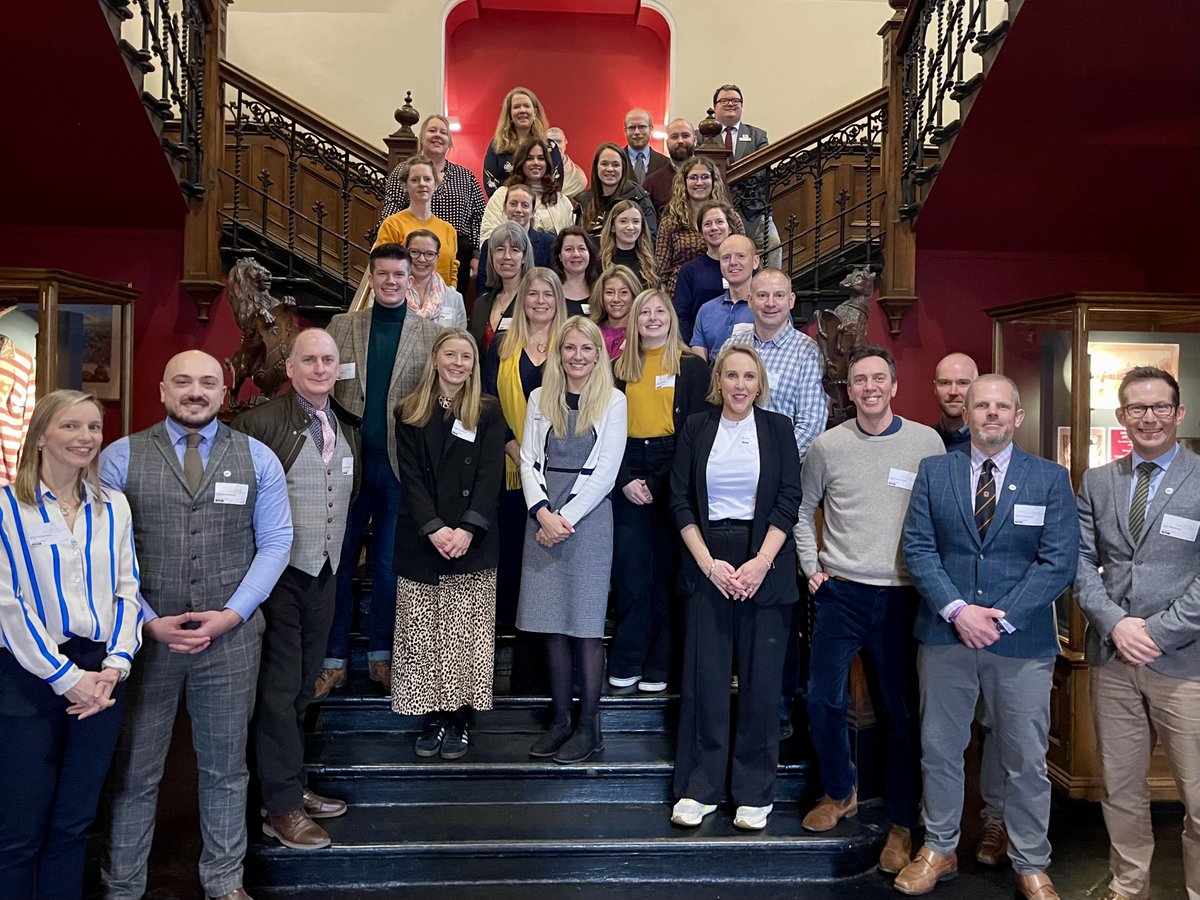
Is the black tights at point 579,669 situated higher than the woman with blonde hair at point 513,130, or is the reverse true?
the woman with blonde hair at point 513,130

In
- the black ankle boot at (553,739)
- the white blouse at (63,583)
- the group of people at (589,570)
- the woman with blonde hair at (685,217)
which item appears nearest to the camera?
the white blouse at (63,583)

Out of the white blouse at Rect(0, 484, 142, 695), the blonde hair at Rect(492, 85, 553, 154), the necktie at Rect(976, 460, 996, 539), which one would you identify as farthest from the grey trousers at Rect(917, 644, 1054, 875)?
the blonde hair at Rect(492, 85, 553, 154)

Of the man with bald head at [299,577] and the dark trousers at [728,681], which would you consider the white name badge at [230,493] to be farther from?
the dark trousers at [728,681]

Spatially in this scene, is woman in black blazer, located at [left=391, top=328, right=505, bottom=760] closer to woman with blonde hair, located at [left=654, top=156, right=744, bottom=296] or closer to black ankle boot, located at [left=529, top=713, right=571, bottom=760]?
black ankle boot, located at [left=529, top=713, right=571, bottom=760]

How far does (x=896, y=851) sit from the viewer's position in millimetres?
3092

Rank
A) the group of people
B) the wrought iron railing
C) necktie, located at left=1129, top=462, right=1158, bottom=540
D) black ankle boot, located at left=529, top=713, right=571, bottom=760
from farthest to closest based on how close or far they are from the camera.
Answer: the wrought iron railing
black ankle boot, located at left=529, top=713, right=571, bottom=760
necktie, located at left=1129, top=462, right=1158, bottom=540
the group of people

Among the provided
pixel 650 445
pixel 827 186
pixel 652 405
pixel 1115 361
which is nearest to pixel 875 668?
pixel 650 445

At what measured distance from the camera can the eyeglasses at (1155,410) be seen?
2.83 meters

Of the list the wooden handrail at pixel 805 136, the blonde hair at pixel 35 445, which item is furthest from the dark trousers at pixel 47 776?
the wooden handrail at pixel 805 136

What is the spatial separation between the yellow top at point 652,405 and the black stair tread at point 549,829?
130cm

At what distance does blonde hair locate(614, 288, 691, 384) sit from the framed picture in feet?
5.52

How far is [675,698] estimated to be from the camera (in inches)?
139

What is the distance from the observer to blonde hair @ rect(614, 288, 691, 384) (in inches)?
134

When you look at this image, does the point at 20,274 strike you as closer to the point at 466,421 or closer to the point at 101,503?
the point at 101,503
